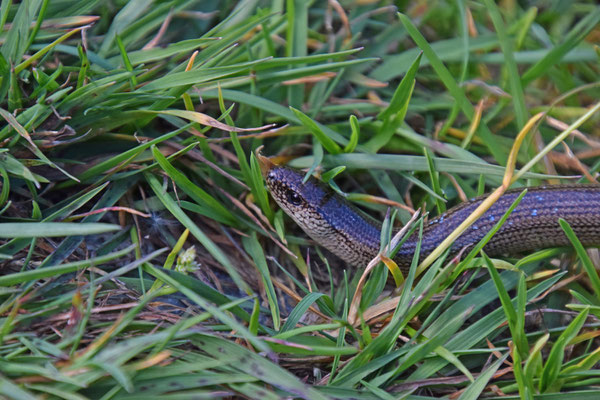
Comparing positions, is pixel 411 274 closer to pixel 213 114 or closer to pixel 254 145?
pixel 254 145

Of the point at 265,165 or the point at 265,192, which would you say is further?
the point at 265,165

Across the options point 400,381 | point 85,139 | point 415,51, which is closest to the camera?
point 400,381

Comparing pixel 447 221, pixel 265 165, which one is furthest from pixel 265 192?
pixel 447 221

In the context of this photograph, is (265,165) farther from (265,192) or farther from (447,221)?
(447,221)

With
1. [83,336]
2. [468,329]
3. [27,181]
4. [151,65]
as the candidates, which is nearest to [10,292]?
[83,336]

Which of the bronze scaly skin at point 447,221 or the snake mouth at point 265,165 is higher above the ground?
the snake mouth at point 265,165
